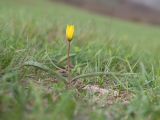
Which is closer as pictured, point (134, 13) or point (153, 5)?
point (134, 13)

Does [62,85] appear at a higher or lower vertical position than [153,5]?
lower

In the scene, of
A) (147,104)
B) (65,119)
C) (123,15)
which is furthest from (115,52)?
(123,15)

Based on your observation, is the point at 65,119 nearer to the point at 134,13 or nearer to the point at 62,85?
the point at 62,85

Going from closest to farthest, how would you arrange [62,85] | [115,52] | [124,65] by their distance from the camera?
[62,85], [124,65], [115,52]

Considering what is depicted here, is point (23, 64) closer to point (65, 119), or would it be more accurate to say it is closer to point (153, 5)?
point (65, 119)

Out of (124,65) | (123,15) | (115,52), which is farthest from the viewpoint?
(123,15)

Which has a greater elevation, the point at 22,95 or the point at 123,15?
the point at 123,15

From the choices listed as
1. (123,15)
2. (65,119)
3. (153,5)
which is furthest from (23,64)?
(153,5)

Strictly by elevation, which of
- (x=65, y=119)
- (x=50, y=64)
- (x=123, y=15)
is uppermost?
(x=123, y=15)

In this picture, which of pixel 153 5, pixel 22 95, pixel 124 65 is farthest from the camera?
pixel 153 5
